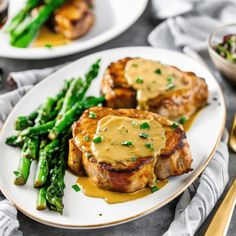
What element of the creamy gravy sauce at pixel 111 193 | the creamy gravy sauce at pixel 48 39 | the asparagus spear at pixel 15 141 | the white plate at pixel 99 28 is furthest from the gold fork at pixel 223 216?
the creamy gravy sauce at pixel 48 39

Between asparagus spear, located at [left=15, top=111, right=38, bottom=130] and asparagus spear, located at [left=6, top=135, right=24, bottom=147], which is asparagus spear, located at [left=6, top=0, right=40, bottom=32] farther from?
asparagus spear, located at [left=6, top=135, right=24, bottom=147]

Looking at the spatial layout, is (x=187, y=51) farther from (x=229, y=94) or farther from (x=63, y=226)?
(x=63, y=226)

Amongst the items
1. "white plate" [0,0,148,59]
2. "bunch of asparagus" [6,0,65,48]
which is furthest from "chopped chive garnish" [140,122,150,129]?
"bunch of asparagus" [6,0,65,48]

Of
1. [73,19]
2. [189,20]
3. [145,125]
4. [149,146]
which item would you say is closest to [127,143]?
[149,146]

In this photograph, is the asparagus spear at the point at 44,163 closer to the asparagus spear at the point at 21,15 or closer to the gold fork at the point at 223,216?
the gold fork at the point at 223,216

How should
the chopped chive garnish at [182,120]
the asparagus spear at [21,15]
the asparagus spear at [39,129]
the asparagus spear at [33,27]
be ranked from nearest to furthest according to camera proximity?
the asparagus spear at [39,129] < the chopped chive garnish at [182,120] < the asparagus spear at [33,27] < the asparagus spear at [21,15]
